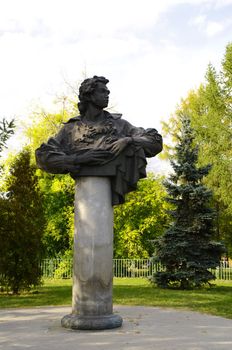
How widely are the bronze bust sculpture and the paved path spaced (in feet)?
6.11

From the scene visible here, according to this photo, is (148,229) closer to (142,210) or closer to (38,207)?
(142,210)

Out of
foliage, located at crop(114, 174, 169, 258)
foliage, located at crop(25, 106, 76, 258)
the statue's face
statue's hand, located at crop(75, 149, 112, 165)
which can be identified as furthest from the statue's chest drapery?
foliage, located at crop(114, 174, 169, 258)

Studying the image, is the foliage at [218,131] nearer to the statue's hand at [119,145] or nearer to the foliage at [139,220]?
the foliage at [139,220]

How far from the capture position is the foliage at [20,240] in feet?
46.2

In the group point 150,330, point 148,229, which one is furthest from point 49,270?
point 150,330

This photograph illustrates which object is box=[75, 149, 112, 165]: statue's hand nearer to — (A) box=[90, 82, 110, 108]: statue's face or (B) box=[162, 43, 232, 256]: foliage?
(A) box=[90, 82, 110, 108]: statue's face

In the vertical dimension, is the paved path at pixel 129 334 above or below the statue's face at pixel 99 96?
below

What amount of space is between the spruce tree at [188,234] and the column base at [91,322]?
32.7ft

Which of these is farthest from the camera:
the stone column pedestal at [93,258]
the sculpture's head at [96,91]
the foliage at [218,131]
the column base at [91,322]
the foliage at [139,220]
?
the foliage at [139,220]

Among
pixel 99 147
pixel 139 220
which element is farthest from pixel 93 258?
pixel 139 220

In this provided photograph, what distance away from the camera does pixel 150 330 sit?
19.6ft

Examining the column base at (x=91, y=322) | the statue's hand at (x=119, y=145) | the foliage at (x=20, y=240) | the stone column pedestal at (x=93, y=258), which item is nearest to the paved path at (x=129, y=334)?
the column base at (x=91, y=322)

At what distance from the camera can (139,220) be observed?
28.4 m

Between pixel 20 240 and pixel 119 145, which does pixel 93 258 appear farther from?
pixel 20 240
